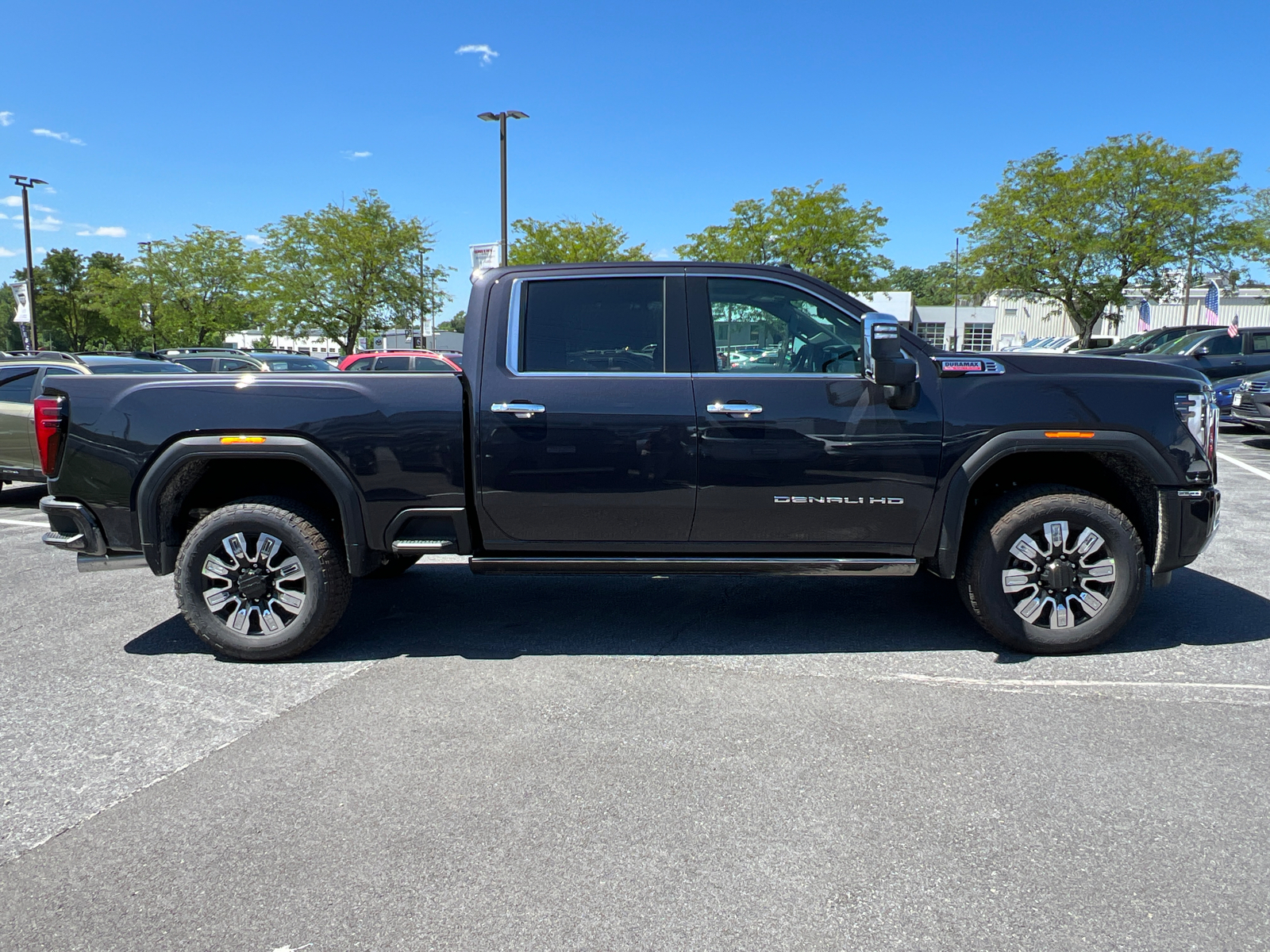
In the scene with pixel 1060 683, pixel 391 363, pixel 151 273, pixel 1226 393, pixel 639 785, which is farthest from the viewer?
pixel 151 273

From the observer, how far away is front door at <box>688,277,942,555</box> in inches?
170

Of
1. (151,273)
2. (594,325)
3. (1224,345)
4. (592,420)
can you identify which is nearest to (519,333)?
(594,325)

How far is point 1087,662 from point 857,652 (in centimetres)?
111

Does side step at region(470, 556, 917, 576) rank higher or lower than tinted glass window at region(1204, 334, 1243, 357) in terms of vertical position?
lower

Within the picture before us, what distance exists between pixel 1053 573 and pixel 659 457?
202 centimetres

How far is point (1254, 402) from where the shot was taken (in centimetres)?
1345

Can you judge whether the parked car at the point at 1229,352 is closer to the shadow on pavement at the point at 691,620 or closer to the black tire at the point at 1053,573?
the shadow on pavement at the point at 691,620

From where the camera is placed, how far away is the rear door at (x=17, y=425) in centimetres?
908

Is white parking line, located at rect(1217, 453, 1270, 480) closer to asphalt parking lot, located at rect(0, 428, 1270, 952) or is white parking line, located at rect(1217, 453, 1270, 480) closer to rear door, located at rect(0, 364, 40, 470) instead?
asphalt parking lot, located at rect(0, 428, 1270, 952)

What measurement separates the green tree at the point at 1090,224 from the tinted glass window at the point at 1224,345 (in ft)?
49.5

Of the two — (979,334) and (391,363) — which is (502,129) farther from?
(979,334)

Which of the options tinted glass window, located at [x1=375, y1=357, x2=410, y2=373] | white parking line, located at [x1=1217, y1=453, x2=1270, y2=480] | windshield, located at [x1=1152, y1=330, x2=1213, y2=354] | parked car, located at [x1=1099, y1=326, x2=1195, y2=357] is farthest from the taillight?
parked car, located at [x1=1099, y1=326, x2=1195, y2=357]

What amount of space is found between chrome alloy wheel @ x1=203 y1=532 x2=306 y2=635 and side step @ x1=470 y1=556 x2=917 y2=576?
36.6 inches

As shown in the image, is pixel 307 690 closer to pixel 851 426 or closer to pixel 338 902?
pixel 338 902
